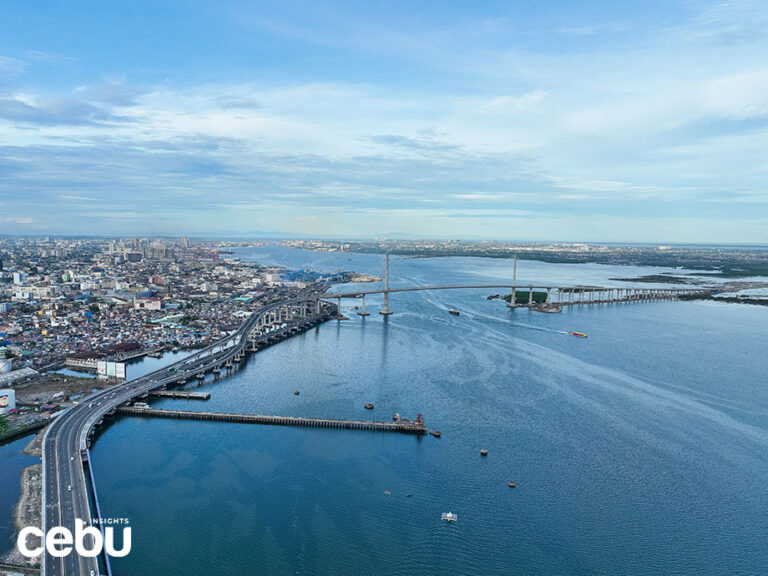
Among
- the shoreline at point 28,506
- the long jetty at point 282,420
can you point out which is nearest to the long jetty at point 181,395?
the long jetty at point 282,420

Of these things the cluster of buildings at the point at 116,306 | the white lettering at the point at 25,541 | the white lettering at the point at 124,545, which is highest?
the cluster of buildings at the point at 116,306

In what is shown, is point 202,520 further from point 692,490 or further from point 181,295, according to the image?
point 181,295

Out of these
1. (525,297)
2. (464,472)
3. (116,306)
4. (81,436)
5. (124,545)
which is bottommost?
(124,545)

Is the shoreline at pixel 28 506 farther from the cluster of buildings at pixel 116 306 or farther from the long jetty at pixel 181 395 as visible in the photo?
the cluster of buildings at pixel 116 306

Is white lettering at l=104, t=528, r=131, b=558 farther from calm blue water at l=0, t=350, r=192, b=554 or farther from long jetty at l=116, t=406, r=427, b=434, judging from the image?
long jetty at l=116, t=406, r=427, b=434

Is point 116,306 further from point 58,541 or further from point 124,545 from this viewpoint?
point 124,545

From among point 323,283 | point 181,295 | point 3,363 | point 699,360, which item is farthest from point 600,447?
point 323,283

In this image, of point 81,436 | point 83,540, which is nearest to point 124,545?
point 83,540
